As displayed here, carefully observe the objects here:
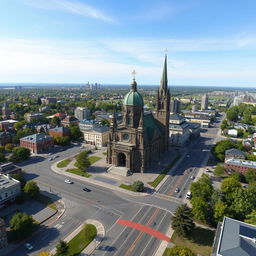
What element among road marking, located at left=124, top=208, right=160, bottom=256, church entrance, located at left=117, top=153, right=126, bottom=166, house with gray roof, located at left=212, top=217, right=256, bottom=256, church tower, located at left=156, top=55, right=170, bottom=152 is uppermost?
church tower, located at left=156, top=55, right=170, bottom=152

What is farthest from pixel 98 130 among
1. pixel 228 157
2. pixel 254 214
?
pixel 254 214

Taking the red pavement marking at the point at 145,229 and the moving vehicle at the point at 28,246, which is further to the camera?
the red pavement marking at the point at 145,229

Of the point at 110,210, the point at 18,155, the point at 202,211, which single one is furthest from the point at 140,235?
the point at 18,155

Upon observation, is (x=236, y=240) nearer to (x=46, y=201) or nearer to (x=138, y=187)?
(x=138, y=187)

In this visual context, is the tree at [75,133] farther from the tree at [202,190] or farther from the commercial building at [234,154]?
the commercial building at [234,154]

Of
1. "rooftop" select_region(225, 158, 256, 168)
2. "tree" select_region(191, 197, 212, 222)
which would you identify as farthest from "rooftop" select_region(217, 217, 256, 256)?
"rooftop" select_region(225, 158, 256, 168)

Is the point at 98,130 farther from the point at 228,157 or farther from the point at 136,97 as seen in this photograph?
the point at 228,157

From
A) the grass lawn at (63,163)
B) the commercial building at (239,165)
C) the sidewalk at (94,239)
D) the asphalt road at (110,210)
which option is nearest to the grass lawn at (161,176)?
the asphalt road at (110,210)

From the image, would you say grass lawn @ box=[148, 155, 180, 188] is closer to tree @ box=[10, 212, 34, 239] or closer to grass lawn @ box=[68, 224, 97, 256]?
grass lawn @ box=[68, 224, 97, 256]
